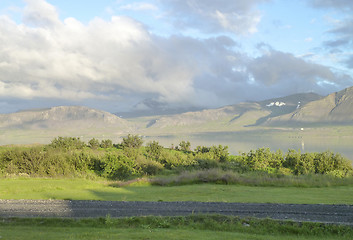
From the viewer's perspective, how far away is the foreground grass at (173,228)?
11258 mm

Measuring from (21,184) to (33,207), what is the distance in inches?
338

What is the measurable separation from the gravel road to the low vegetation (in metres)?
11.6

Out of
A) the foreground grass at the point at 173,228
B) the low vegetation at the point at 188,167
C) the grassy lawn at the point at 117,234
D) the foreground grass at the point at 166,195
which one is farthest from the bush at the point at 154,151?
the grassy lawn at the point at 117,234

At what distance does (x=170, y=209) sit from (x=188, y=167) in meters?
24.1

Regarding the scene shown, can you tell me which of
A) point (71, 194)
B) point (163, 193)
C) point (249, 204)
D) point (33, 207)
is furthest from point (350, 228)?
point (71, 194)

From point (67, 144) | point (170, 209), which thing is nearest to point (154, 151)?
point (67, 144)

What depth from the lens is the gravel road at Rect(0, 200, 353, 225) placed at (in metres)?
14.5

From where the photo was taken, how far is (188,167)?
39906 mm

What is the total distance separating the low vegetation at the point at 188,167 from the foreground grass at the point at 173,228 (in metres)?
14.9

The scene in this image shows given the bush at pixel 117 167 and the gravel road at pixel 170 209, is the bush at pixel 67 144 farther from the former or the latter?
the gravel road at pixel 170 209

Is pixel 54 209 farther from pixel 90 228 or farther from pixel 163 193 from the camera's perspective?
pixel 163 193

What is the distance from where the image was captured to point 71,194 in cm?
2034

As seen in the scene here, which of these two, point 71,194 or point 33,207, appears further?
point 71,194

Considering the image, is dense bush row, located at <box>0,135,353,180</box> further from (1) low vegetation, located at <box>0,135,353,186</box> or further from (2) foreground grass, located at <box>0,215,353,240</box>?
(2) foreground grass, located at <box>0,215,353,240</box>
